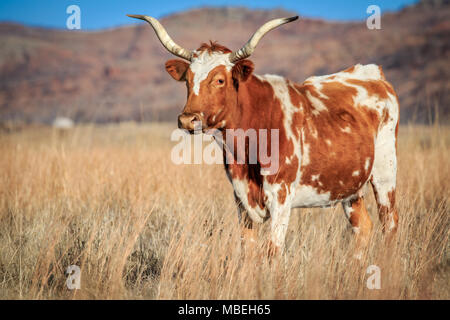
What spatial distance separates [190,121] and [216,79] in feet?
1.53

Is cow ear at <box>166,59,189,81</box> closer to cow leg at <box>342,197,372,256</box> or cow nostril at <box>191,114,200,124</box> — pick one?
cow nostril at <box>191,114,200,124</box>

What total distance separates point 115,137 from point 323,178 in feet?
50.9

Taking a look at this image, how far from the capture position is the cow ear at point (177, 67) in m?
3.90

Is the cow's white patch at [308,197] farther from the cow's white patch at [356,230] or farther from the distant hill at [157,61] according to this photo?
the distant hill at [157,61]

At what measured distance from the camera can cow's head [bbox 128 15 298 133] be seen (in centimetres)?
344

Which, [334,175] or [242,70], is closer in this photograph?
[242,70]

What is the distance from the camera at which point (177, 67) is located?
3945 millimetres

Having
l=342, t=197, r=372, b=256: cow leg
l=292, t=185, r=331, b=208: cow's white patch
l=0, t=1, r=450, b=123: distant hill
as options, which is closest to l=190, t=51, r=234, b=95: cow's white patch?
l=292, t=185, r=331, b=208: cow's white patch

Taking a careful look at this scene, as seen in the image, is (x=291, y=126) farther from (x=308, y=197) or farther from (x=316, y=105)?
(x=308, y=197)

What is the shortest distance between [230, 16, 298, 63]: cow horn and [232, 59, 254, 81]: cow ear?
0.29 feet

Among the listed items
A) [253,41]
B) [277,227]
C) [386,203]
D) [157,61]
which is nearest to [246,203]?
[277,227]

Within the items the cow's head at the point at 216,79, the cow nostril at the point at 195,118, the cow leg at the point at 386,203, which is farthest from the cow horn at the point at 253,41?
the cow leg at the point at 386,203

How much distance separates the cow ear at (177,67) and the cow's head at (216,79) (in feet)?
0.53
